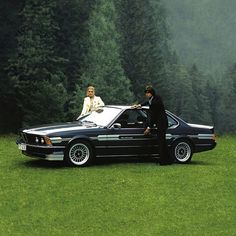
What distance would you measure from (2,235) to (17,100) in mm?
34045

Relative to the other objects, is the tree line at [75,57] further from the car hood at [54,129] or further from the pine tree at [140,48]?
the car hood at [54,129]

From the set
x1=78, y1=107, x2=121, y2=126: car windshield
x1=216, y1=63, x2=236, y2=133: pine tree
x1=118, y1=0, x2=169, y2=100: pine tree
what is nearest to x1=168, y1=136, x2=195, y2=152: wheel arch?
x1=78, y1=107, x2=121, y2=126: car windshield

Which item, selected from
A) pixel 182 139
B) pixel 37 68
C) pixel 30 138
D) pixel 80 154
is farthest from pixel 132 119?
pixel 37 68

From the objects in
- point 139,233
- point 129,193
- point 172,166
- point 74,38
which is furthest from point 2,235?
point 74,38

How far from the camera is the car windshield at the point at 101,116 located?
16.0 m

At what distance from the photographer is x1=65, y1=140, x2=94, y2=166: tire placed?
15299 millimetres

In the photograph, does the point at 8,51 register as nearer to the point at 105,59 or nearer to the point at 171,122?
the point at 105,59

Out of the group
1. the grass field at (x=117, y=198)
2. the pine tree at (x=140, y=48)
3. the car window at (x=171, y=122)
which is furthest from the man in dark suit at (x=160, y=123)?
the pine tree at (x=140, y=48)

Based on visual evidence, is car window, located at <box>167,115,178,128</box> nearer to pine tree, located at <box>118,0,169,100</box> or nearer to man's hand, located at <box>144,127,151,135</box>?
man's hand, located at <box>144,127,151,135</box>

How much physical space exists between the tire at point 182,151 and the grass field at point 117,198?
397 millimetres

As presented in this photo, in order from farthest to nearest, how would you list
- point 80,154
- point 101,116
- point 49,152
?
point 101,116 < point 80,154 < point 49,152

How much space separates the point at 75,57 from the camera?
55094 mm

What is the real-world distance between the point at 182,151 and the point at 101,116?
2351 mm

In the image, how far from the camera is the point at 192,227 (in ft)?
30.3
